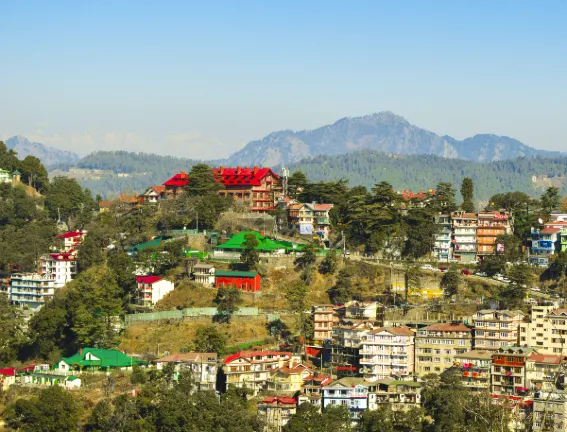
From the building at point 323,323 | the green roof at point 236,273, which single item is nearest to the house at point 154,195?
the green roof at point 236,273

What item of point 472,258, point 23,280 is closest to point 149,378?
point 23,280

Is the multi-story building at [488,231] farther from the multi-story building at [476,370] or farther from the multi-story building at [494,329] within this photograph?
the multi-story building at [476,370]

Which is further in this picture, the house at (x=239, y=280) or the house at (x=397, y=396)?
the house at (x=239, y=280)

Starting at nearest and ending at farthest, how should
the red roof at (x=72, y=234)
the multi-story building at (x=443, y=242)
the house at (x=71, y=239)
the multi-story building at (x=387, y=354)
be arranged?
the multi-story building at (x=387, y=354) → the multi-story building at (x=443, y=242) → the house at (x=71, y=239) → the red roof at (x=72, y=234)

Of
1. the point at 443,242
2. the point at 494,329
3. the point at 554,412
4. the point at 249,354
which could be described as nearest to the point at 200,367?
the point at 249,354

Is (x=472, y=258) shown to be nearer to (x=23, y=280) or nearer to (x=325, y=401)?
(x=325, y=401)

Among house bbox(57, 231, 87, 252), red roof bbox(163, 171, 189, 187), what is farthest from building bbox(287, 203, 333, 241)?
house bbox(57, 231, 87, 252)

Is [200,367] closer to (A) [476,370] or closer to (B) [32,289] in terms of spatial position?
(A) [476,370]

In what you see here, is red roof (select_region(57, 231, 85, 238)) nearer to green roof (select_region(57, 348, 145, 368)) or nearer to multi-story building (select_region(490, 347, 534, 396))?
green roof (select_region(57, 348, 145, 368))
